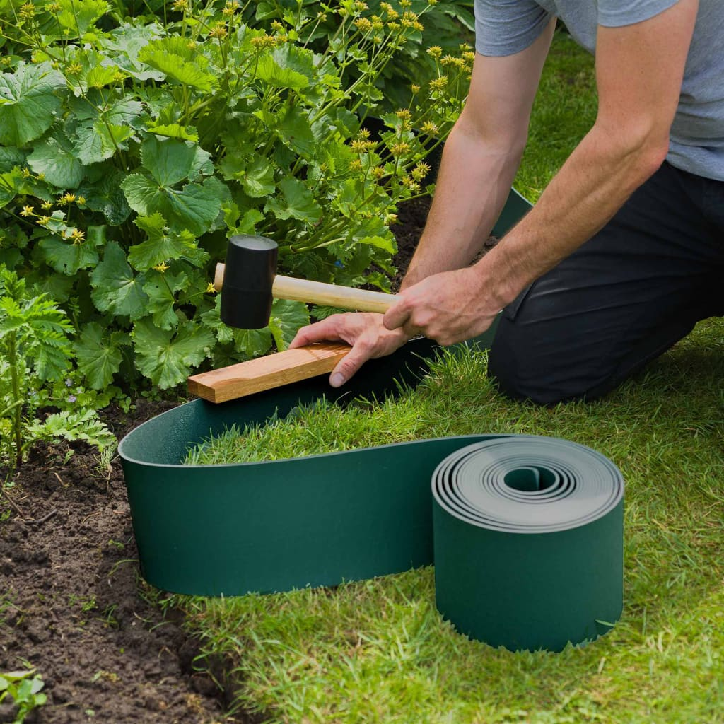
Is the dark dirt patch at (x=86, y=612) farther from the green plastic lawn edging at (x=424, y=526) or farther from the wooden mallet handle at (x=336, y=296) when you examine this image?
the wooden mallet handle at (x=336, y=296)

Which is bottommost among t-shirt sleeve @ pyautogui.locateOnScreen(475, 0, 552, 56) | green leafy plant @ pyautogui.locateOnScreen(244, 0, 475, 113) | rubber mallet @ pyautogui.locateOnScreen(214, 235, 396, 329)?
rubber mallet @ pyautogui.locateOnScreen(214, 235, 396, 329)

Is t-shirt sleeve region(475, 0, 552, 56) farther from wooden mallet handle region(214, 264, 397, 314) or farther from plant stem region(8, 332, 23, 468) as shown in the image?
plant stem region(8, 332, 23, 468)

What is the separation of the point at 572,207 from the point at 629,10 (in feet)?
1.47

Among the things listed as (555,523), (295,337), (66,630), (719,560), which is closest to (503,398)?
(295,337)

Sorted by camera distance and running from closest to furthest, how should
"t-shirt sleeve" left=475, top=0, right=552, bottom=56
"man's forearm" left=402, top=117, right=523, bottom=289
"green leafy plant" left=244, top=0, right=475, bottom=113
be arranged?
"t-shirt sleeve" left=475, top=0, right=552, bottom=56 < "man's forearm" left=402, top=117, right=523, bottom=289 < "green leafy plant" left=244, top=0, right=475, bottom=113

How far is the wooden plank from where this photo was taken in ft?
8.59

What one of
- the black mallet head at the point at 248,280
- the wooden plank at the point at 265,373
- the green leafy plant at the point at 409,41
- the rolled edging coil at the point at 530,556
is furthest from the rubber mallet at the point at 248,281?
the green leafy plant at the point at 409,41

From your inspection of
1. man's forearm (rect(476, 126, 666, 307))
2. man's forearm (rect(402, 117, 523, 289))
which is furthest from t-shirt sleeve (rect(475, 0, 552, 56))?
man's forearm (rect(476, 126, 666, 307))

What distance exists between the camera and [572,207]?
2.32 metres

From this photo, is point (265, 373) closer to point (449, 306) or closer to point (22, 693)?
point (449, 306)

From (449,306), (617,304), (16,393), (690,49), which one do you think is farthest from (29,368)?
(690,49)

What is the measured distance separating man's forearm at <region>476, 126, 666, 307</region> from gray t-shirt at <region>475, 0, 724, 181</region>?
1.14ft

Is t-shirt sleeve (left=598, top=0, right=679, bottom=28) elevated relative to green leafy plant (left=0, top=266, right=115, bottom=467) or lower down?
elevated

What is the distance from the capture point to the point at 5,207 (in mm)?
2818
